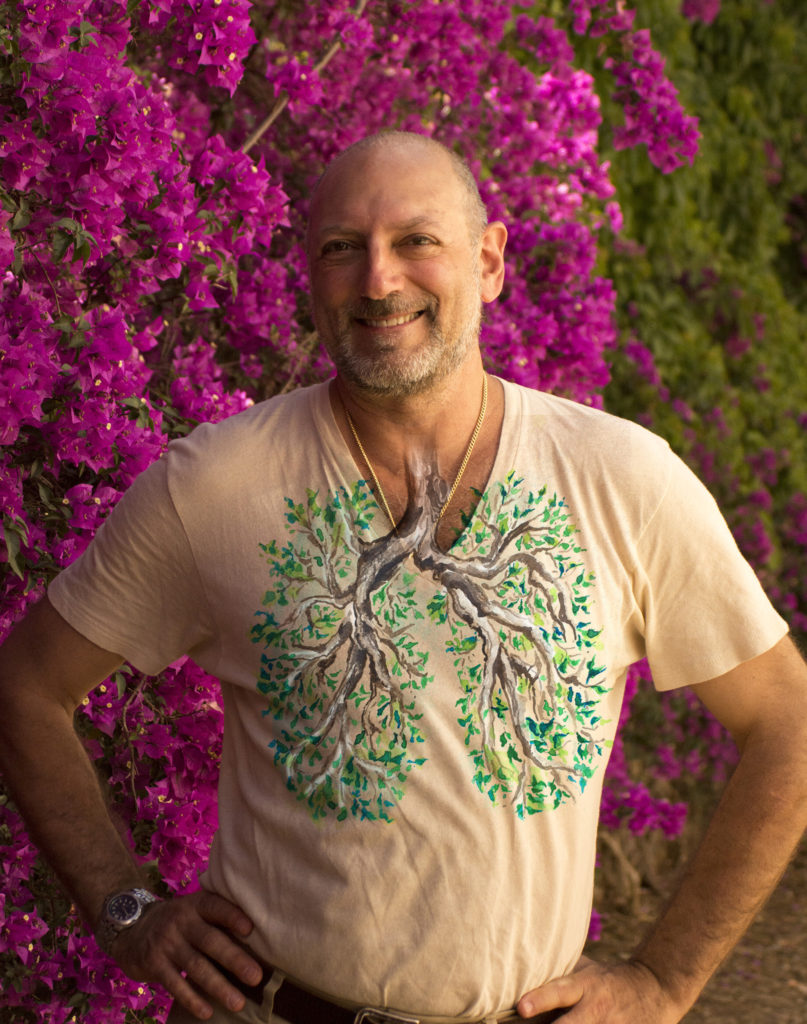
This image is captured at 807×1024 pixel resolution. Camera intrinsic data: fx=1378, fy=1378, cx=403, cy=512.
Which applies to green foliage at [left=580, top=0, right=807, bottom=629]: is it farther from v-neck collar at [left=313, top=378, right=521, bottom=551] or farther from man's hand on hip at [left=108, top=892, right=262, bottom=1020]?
man's hand on hip at [left=108, top=892, right=262, bottom=1020]

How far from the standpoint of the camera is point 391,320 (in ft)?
6.64

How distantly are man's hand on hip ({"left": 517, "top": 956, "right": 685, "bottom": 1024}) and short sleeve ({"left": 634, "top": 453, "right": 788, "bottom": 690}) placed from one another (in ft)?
1.45

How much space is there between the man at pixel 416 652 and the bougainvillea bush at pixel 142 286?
551 millimetres

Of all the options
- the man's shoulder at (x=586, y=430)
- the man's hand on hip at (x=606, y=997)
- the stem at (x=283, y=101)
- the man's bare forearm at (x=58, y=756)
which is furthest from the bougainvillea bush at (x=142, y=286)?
the man's hand on hip at (x=606, y=997)

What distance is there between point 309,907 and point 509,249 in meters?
2.83

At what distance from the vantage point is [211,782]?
284cm

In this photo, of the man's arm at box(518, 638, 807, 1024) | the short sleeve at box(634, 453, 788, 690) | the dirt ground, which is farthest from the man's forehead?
the dirt ground

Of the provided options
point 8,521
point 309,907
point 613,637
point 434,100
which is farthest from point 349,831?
point 434,100

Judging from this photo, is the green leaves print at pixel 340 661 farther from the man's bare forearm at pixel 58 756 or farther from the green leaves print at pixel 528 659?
the man's bare forearm at pixel 58 756

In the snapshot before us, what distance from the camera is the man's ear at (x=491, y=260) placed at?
2219 millimetres

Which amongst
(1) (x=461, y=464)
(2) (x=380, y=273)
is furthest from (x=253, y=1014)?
(2) (x=380, y=273)

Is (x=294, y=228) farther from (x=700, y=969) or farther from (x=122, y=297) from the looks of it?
(x=700, y=969)

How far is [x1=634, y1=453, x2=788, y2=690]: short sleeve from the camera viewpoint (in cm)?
193

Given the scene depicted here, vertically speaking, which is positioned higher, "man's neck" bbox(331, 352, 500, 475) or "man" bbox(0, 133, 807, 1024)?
"man's neck" bbox(331, 352, 500, 475)
